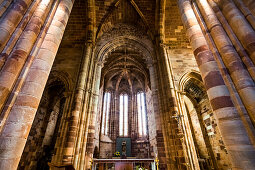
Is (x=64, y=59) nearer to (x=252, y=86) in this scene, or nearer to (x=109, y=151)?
(x=252, y=86)

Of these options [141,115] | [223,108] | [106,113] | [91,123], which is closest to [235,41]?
[223,108]

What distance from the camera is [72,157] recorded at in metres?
5.56

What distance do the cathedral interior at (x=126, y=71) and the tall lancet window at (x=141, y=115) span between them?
0.19 m

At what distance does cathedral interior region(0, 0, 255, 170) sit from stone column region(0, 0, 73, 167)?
2 centimetres

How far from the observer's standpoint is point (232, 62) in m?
2.92

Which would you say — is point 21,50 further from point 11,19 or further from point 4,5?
point 4,5

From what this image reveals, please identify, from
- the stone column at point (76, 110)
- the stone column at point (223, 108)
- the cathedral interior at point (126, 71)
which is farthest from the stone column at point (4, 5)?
the stone column at point (223, 108)

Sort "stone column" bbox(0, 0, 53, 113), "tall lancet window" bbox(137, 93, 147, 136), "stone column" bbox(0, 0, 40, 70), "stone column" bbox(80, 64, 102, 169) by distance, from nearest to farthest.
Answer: "stone column" bbox(0, 0, 53, 113)
"stone column" bbox(0, 0, 40, 70)
"stone column" bbox(80, 64, 102, 169)
"tall lancet window" bbox(137, 93, 147, 136)

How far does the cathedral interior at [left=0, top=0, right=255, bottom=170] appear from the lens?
8.22 ft

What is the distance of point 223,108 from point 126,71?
14.3m

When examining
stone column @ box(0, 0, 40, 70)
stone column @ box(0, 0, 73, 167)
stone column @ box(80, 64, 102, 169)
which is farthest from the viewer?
stone column @ box(80, 64, 102, 169)

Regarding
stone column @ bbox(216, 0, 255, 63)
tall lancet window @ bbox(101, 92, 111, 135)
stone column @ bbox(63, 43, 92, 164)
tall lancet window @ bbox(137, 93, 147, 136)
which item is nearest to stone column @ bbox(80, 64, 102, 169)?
stone column @ bbox(63, 43, 92, 164)

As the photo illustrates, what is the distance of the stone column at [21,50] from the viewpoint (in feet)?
7.91

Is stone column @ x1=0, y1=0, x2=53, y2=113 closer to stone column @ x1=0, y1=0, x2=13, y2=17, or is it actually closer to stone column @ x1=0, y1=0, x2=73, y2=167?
stone column @ x1=0, y1=0, x2=73, y2=167
